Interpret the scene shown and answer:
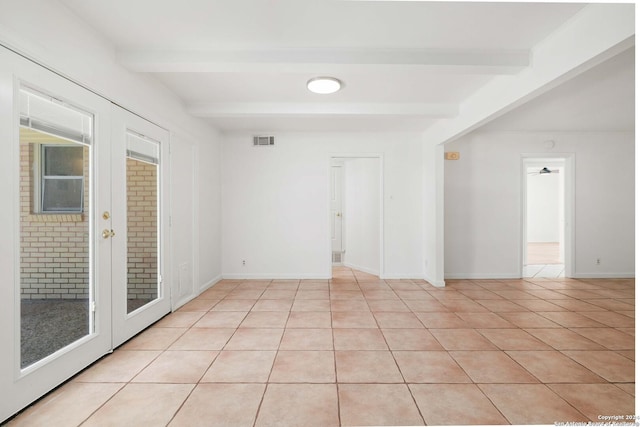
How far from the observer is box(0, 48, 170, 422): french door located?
1.61m

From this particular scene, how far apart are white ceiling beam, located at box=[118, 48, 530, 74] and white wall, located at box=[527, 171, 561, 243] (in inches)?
377

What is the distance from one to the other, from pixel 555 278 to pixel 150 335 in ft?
20.3

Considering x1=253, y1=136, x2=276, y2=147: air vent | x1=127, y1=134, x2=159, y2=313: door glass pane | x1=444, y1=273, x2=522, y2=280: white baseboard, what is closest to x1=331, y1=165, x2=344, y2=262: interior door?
x1=253, y1=136, x2=276, y2=147: air vent

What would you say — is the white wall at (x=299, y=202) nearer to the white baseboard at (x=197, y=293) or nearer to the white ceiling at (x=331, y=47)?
the white baseboard at (x=197, y=293)

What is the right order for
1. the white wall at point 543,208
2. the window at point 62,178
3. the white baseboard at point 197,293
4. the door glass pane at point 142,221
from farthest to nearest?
the white wall at point 543,208, the white baseboard at point 197,293, the door glass pane at point 142,221, the window at point 62,178

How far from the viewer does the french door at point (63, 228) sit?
1609 millimetres

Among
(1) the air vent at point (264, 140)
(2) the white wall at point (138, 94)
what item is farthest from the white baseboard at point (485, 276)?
(2) the white wall at point (138, 94)

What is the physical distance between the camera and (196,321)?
3076 millimetres

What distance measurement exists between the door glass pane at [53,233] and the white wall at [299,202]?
9.34ft

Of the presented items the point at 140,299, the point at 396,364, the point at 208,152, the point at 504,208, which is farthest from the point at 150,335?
the point at 504,208

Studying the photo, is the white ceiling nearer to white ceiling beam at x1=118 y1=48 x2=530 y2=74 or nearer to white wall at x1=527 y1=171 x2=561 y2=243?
white ceiling beam at x1=118 y1=48 x2=530 y2=74

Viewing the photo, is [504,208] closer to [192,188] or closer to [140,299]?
[192,188]

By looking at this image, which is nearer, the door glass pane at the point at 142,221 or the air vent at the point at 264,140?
the door glass pane at the point at 142,221

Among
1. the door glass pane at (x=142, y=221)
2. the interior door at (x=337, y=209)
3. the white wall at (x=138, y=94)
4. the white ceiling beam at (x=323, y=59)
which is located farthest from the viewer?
the interior door at (x=337, y=209)
